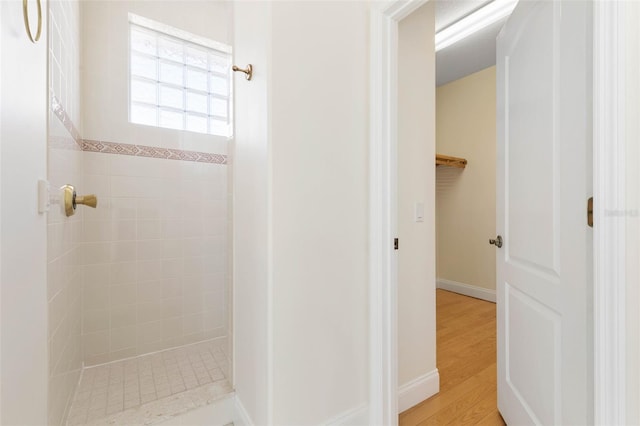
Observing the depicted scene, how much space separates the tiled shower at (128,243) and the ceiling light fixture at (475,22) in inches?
80.4

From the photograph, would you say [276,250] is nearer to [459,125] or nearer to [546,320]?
[546,320]

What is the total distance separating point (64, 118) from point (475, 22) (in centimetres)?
312

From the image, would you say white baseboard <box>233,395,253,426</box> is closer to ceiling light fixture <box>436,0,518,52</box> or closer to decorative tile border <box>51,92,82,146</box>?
decorative tile border <box>51,92,82,146</box>

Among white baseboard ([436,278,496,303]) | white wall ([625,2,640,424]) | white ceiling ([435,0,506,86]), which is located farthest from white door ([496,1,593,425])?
white baseboard ([436,278,496,303])

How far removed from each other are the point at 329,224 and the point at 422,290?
2.59 feet

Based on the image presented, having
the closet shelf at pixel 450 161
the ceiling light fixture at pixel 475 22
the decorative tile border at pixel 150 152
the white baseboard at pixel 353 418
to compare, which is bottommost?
the white baseboard at pixel 353 418

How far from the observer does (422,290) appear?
1.69m

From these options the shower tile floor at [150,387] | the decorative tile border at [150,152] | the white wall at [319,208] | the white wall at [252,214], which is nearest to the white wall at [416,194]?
the white wall at [319,208]

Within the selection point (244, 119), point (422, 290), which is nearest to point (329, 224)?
point (244, 119)

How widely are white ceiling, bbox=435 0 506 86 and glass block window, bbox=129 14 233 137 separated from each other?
6.24 feet

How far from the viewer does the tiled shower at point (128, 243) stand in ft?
4.66

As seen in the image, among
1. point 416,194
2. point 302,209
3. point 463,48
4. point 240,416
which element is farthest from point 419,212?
point 463,48

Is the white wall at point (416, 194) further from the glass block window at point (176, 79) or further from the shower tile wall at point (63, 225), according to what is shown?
the shower tile wall at point (63, 225)

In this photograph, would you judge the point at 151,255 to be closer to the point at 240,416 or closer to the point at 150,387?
the point at 150,387
